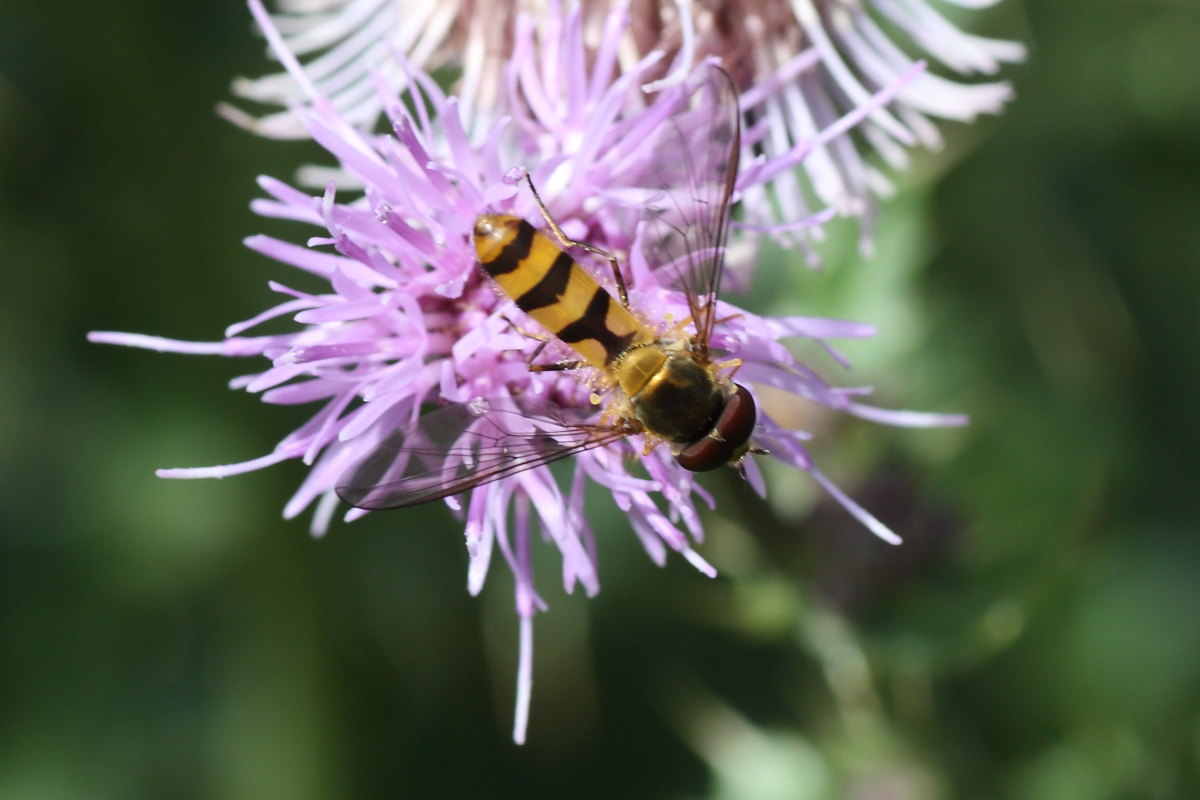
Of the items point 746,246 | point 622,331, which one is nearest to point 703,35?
point 746,246

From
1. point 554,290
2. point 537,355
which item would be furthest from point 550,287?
point 537,355

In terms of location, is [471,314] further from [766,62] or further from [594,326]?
[766,62]

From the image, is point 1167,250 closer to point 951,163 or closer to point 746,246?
point 951,163

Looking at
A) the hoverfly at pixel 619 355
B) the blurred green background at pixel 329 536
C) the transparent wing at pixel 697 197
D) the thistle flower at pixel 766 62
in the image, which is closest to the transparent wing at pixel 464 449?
the hoverfly at pixel 619 355

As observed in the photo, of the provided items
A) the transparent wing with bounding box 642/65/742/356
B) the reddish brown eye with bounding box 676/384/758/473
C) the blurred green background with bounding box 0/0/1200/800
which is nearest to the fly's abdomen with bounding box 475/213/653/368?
the transparent wing with bounding box 642/65/742/356

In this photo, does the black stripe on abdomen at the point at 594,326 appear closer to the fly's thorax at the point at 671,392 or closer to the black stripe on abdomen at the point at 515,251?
the fly's thorax at the point at 671,392

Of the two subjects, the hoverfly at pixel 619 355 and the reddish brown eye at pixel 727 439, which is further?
the reddish brown eye at pixel 727 439
